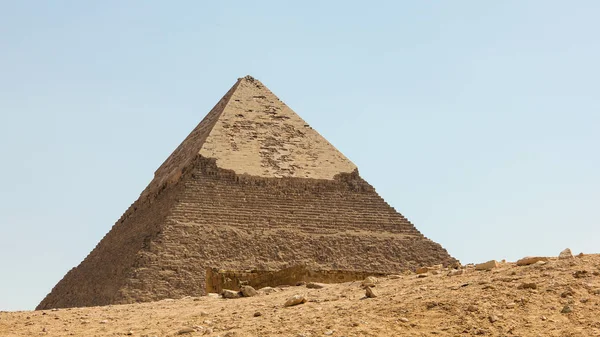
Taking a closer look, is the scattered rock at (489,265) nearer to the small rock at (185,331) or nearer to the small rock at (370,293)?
the small rock at (370,293)

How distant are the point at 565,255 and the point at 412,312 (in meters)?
2.13

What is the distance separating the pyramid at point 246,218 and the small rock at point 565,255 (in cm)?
2795

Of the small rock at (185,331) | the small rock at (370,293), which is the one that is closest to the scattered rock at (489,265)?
the small rock at (370,293)

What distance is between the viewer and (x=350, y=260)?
4347 cm

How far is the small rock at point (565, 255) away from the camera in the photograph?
1082 centimetres

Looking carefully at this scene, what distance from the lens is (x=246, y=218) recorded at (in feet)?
145

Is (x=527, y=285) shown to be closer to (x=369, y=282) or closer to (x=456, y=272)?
(x=456, y=272)

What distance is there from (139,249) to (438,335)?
33355mm

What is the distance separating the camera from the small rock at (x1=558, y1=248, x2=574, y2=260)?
1082 cm

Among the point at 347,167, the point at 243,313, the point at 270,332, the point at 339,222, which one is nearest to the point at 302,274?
the point at 243,313

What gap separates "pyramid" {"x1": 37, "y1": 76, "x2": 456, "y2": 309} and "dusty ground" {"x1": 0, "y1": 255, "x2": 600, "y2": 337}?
26944 mm

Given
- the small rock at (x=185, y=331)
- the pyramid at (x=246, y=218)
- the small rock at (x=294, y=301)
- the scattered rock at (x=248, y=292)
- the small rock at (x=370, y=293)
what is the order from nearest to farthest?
the small rock at (x=185, y=331)
the small rock at (x=370, y=293)
the small rock at (x=294, y=301)
the scattered rock at (x=248, y=292)
the pyramid at (x=246, y=218)

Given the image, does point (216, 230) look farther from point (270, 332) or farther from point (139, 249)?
point (270, 332)

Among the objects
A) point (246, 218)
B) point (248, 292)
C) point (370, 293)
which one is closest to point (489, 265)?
point (370, 293)
